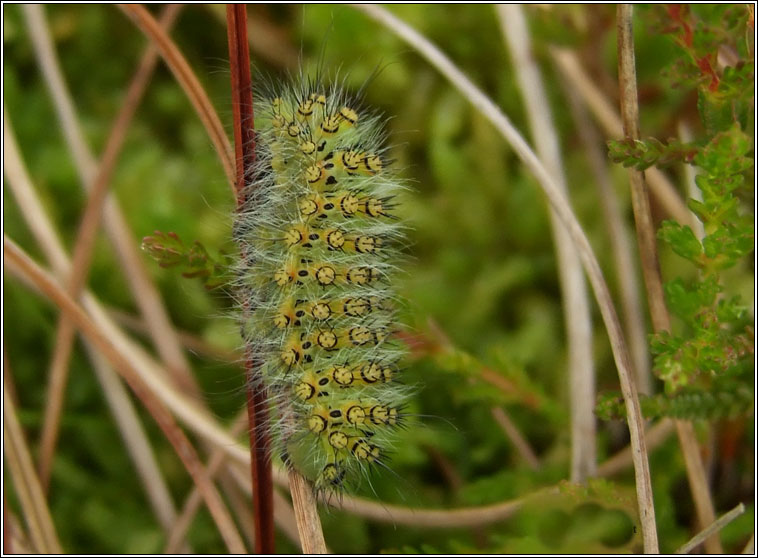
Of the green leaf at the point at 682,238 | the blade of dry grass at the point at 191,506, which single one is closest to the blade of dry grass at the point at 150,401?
the blade of dry grass at the point at 191,506

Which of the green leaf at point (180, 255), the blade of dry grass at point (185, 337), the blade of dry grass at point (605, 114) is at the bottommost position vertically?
the blade of dry grass at point (185, 337)

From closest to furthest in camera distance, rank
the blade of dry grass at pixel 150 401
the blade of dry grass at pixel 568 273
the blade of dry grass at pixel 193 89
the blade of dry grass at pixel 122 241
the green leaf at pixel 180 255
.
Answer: the green leaf at pixel 180 255
the blade of dry grass at pixel 193 89
the blade of dry grass at pixel 150 401
the blade of dry grass at pixel 568 273
the blade of dry grass at pixel 122 241

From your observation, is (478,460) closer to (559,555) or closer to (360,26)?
(559,555)

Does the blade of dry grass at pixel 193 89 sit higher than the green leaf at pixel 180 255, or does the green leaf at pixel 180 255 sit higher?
the blade of dry grass at pixel 193 89

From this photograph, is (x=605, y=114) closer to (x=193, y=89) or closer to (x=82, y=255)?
(x=193, y=89)

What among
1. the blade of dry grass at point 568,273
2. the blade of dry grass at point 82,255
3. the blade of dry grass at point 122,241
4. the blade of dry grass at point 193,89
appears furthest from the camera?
the blade of dry grass at point 122,241

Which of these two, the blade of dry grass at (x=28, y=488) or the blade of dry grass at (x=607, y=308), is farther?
the blade of dry grass at (x=28, y=488)

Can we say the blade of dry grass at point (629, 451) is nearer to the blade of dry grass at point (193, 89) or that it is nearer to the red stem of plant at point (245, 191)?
the red stem of plant at point (245, 191)
